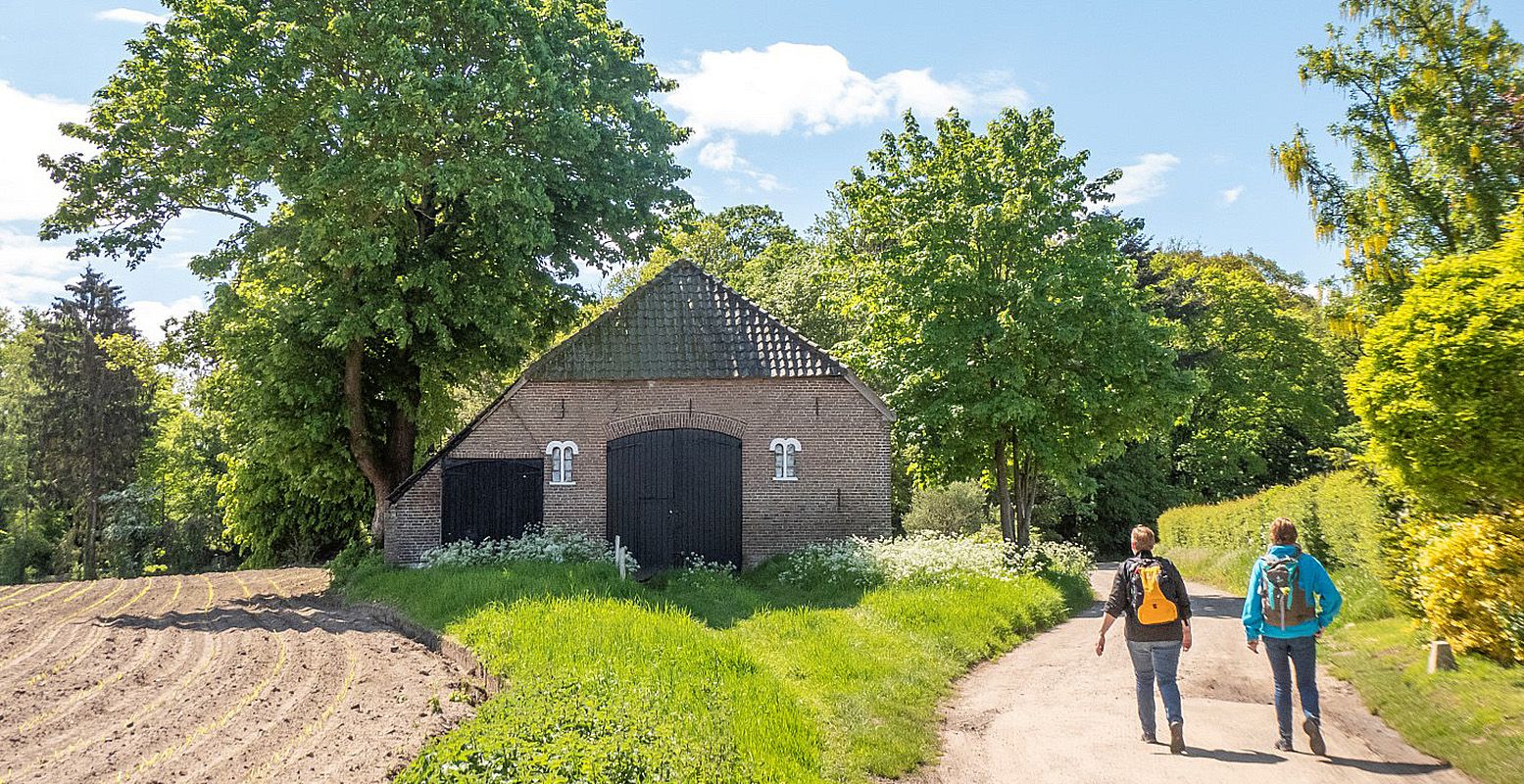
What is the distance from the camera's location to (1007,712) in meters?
8.76

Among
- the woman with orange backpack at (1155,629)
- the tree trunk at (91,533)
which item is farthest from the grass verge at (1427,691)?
the tree trunk at (91,533)

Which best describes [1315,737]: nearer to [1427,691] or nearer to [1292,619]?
[1292,619]

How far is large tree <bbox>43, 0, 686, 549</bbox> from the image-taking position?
16.6 m

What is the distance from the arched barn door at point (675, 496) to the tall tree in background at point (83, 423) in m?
30.3

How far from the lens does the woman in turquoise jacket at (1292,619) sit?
7.37 meters

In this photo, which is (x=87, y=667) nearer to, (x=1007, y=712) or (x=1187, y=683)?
(x=1007, y=712)

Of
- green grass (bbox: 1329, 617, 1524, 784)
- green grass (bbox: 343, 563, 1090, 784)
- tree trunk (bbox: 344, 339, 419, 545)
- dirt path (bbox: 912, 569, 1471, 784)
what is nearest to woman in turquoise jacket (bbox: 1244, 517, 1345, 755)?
dirt path (bbox: 912, 569, 1471, 784)

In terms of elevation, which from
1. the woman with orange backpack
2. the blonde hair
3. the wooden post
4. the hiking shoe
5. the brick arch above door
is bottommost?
the hiking shoe

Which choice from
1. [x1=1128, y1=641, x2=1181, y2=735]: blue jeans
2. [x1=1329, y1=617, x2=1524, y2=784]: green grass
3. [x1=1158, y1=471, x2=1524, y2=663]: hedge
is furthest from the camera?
[x1=1158, y1=471, x2=1524, y2=663]: hedge

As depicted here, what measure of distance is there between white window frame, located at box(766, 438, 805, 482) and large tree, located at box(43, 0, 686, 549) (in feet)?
16.9

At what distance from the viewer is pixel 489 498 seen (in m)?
19.3

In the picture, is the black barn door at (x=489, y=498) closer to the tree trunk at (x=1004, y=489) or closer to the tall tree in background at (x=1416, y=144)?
the tree trunk at (x=1004, y=489)

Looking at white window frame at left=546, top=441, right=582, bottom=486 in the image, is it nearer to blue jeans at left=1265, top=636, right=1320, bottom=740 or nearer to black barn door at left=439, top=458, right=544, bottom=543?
black barn door at left=439, top=458, right=544, bottom=543

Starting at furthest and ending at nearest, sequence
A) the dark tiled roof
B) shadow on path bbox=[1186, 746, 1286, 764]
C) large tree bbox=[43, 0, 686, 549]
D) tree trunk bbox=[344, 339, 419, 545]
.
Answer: tree trunk bbox=[344, 339, 419, 545] < the dark tiled roof < large tree bbox=[43, 0, 686, 549] < shadow on path bbox=[1186, 746, 1286, 764]
